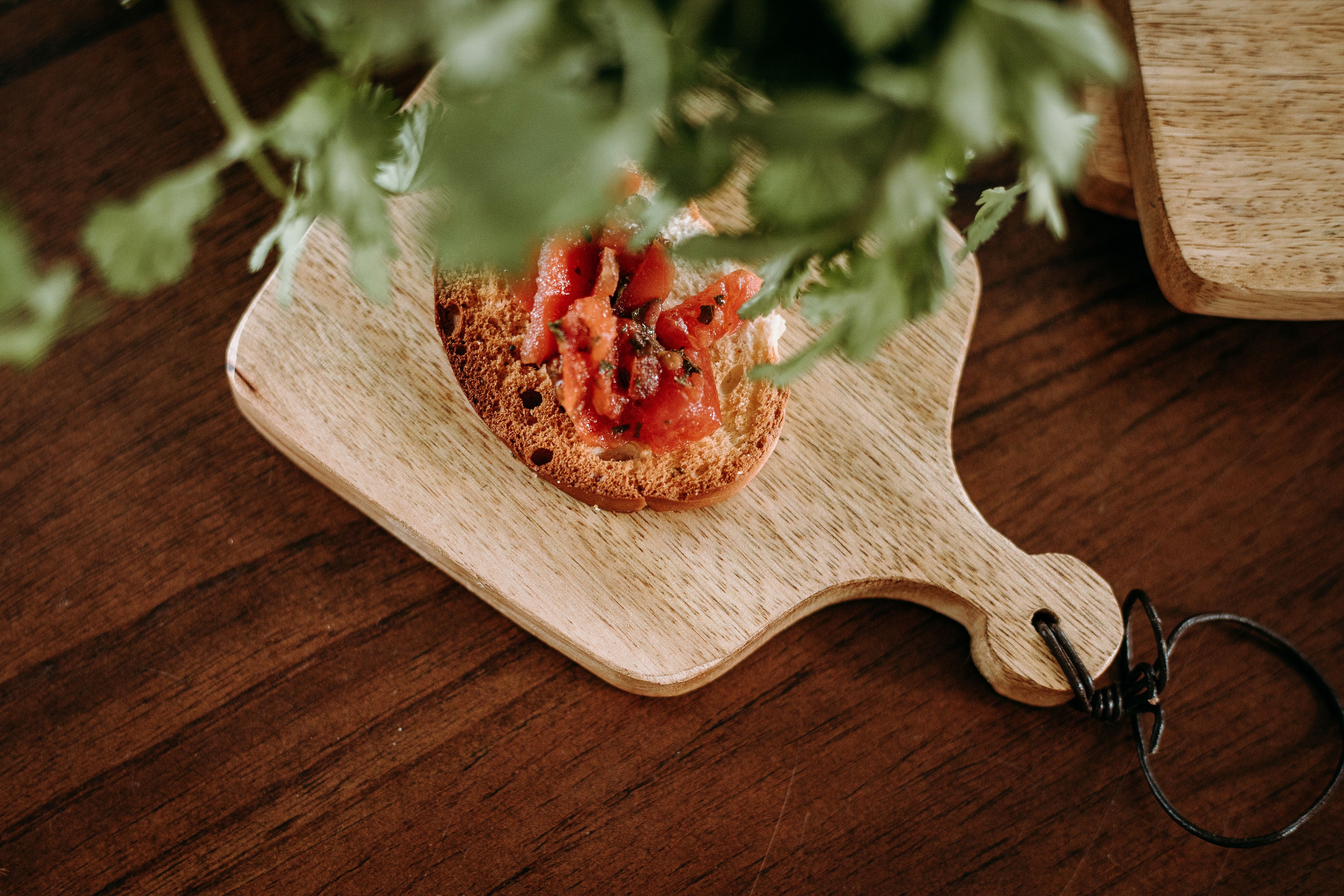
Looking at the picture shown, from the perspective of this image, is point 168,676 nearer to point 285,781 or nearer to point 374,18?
point 285,781

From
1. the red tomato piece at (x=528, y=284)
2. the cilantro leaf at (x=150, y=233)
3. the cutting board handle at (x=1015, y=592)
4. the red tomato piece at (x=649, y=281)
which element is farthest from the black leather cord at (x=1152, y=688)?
the cilantro leaf at (x=150, y=233)

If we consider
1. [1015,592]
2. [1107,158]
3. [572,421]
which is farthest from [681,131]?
[1107,158]

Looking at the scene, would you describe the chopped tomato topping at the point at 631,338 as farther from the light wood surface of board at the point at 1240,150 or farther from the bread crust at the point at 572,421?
the light wood surface of board at the point at 1240,150

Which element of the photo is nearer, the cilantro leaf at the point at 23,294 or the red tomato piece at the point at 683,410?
the cilantro leaf at the point at 23,294

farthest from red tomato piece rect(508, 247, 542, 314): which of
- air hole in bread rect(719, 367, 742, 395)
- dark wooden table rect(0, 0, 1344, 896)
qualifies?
dark wooden table rect(0, 0, 1344, 896)

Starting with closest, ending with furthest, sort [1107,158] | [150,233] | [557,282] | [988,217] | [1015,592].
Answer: [150,233]
[988,217]
[557,282]
[1015,592]
[1107,158]

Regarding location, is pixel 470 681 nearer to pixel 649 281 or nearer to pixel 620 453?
pixel 620 453
